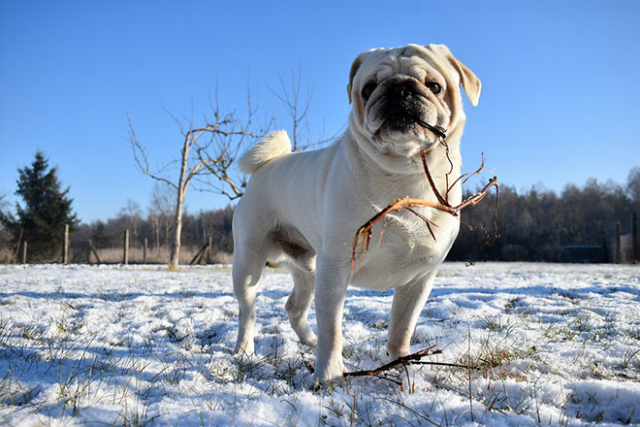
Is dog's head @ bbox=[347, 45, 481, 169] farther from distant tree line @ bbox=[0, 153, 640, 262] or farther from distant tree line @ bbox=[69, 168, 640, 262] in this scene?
distant tree line @ bbox=[69, 168, 640, 262]

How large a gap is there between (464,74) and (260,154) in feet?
5.78

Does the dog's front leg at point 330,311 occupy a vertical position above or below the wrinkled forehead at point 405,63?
below

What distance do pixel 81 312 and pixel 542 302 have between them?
483 centimetres

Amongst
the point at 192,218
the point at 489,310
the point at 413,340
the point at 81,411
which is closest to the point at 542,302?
the point at 489,310

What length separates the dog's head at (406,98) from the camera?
1734 millimetres

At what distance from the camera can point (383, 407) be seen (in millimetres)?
1450

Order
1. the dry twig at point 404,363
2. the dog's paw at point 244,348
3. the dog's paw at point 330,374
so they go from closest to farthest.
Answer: the dry twig at point 404,363 → the dog's paw at point 330,374 → the dog's paw at point 244,348

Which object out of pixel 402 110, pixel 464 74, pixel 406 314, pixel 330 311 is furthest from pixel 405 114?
pixel 406 314

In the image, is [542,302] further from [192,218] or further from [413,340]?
[192,218]

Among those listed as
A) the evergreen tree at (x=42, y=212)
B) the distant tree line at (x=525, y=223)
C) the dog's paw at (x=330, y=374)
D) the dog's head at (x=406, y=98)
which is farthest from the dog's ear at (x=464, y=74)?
the evergreen tree at (x=42, y=212)

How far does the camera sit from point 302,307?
3.10 metres

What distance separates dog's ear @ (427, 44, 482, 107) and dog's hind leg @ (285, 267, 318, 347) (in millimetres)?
1741

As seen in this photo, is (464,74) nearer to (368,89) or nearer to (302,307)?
(368,89)

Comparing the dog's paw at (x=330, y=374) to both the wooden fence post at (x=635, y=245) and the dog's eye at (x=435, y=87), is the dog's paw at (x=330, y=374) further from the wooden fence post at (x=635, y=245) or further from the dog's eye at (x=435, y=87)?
the wooden fence post at (x=635, y=245)
